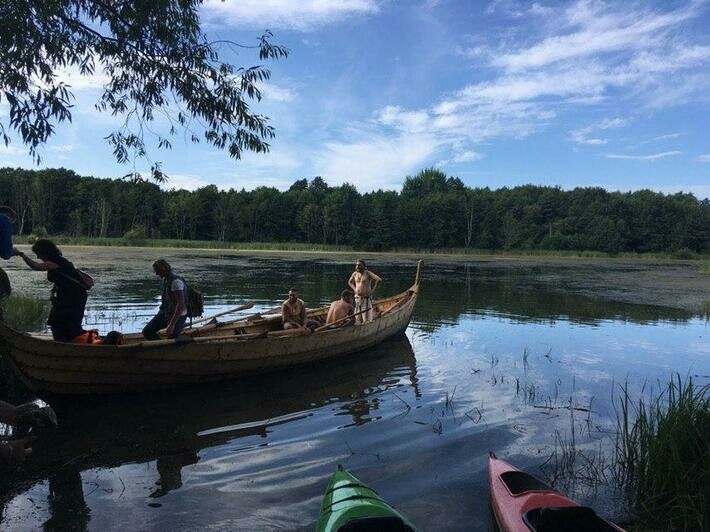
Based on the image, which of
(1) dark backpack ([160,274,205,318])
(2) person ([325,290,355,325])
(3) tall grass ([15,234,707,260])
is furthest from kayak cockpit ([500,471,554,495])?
(3) tall grass ([15,234,707,260])

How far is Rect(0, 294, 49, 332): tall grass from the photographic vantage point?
34.7 ft

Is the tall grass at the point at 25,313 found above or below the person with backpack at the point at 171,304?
below

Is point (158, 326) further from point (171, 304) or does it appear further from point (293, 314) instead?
point (293, 314)

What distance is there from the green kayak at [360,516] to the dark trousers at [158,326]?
4651mm

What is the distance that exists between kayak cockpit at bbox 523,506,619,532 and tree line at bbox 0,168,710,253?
68.4 m

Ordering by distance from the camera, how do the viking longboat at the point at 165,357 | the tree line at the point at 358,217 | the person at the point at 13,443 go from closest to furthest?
the person at the point at 13,443
the viking longboat at the point at 165,357
the tree line at the point at 358,217

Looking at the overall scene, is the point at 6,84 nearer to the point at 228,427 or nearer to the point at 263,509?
the point at 228,427

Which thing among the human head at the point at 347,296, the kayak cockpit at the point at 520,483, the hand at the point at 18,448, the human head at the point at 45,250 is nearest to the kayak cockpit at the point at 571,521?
the kayak cockpit at the point at 520,483

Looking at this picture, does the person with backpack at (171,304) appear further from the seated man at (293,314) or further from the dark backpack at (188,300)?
the seated man at (293,314)

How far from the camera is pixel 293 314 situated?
10586mm

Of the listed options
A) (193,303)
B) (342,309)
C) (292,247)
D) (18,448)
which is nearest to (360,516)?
(18,448)

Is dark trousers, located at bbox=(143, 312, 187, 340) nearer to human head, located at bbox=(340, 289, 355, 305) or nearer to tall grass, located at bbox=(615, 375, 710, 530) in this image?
human head, located at bbox=(340, 289, 355, 305)

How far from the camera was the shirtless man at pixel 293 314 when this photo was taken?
34.2 ft

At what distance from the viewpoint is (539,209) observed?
289ft
